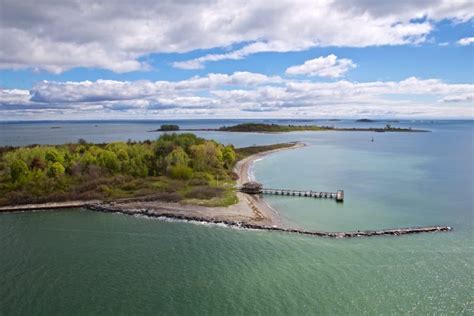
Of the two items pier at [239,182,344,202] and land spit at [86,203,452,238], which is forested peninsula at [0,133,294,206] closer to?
pier at [239,182,344,202]

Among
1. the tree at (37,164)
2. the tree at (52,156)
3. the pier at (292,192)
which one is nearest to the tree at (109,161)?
the tree at (52,156)

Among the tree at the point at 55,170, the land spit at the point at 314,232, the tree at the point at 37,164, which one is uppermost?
the tree at the point at 37,164

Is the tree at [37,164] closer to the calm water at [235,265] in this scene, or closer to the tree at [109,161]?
the tree at [109,161]

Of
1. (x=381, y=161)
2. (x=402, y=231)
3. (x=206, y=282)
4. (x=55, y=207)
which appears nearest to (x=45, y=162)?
(x=55, y=207)

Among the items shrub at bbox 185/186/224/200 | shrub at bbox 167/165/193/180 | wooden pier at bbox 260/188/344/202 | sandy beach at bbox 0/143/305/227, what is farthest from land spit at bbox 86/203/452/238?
shrub at bbox 167/165/193/180

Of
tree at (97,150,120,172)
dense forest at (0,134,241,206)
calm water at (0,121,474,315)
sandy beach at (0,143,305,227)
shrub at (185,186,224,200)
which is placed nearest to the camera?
calm water at (0,121,474,315)

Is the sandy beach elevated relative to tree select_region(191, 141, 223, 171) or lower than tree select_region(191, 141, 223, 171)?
lower

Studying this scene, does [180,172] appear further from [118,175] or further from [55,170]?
[55,170]
